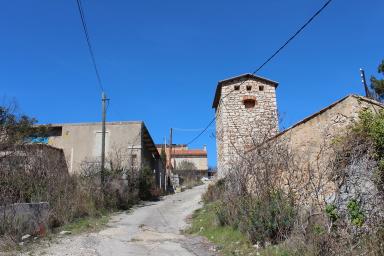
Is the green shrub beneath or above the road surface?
above

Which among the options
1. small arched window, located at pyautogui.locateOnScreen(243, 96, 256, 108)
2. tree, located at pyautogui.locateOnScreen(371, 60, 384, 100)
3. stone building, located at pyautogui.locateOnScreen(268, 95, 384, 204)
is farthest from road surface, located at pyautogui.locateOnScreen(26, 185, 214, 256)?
tree, located at pyautogui.locateOnScreen(371, 60, 384, 100)

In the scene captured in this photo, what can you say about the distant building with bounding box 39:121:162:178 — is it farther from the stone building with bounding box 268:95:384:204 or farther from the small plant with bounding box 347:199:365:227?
the small plant with bounding box 347:199:365:227

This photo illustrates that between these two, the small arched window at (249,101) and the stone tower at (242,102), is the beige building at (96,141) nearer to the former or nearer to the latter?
the stone tower at (242,102)

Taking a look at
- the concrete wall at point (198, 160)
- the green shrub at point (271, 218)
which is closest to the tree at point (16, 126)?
the green shrub at point (271, 218)

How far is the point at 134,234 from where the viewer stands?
12.5m

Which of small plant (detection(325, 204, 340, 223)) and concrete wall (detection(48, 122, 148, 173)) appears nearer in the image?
small plant (detection(325, 204, 340, 223))

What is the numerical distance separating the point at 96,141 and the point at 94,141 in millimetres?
144

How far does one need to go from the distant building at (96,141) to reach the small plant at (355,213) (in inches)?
818

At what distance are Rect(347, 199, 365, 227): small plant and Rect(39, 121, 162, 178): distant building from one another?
20777mm

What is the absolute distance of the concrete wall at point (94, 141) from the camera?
2803 centimetres

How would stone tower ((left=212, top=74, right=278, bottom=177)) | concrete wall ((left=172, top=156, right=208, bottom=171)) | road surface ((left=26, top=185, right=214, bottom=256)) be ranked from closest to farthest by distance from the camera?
1. road surface ((left=26, top=185, right=214, bottom=256))
2. stone tower ((left=212, top=74, right=278, bottom=177))
3. concrete wall ((left=172, top=156, right=208, bottom=171))

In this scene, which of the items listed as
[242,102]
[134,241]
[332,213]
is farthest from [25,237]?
[242,102]

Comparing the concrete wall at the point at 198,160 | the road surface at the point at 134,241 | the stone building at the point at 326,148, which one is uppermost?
the concrete wall at the point at 198,160

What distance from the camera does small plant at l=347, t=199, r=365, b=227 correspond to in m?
7.37
